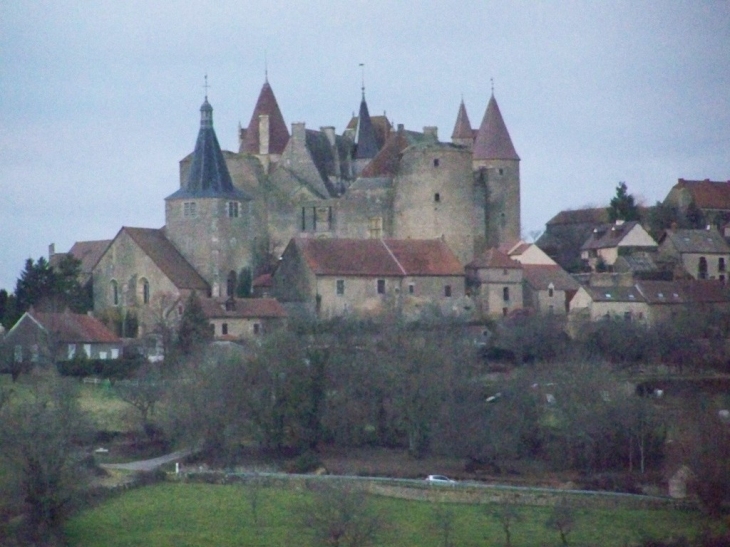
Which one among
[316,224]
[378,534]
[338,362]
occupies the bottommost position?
[378,534]

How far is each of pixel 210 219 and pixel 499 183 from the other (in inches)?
432

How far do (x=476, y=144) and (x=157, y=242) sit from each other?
13.0 meters

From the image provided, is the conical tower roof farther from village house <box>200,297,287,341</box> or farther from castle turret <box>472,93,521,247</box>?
village house <box>200,297,287,341</box>

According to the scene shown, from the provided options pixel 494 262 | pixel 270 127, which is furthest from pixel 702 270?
pixel 270 127

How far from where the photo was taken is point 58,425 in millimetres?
47406

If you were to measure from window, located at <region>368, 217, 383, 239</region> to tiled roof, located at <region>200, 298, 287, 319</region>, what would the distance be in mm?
7492

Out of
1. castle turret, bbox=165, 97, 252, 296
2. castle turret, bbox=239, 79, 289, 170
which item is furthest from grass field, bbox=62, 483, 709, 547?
castle turret, bbox=239, 79, 289, 170

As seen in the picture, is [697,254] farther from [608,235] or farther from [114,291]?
[114,291]

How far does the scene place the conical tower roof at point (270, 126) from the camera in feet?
253

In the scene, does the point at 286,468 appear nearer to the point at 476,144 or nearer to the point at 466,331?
the point at 466,331

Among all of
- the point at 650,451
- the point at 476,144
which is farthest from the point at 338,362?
the point at 476,144

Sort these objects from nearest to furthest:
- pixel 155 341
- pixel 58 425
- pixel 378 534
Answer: pixel 378 534, pixel 58 425, pixel 155 341

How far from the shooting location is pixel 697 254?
77.4 meters

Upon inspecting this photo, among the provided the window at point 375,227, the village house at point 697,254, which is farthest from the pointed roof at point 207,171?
the village house at point 697,254
